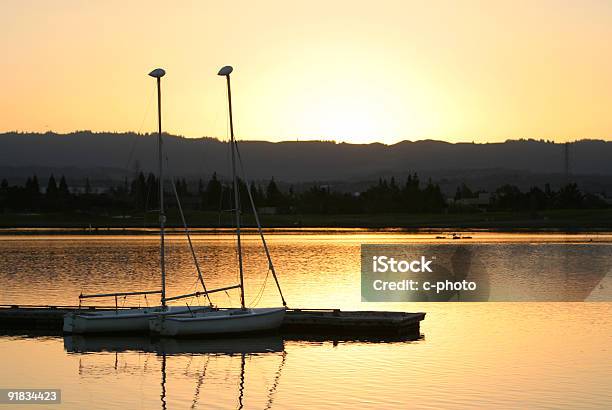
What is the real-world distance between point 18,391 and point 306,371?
40.1 feet

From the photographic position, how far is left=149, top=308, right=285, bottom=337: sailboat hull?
53.7m

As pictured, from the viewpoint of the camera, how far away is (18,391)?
1608 inches

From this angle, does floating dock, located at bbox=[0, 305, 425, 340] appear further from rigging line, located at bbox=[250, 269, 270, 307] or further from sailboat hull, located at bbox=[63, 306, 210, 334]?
rigging line, located at bbox=[250, 269, 270, 307]

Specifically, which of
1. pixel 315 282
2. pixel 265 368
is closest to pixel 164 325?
pixel 265 368

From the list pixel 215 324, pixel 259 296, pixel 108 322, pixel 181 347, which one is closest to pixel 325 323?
pixel 215 324

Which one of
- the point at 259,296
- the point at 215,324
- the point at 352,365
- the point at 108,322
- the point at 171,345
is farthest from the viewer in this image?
the point at 259,296

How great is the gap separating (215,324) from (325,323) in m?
6.00

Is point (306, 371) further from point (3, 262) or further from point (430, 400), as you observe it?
point (3, 262)

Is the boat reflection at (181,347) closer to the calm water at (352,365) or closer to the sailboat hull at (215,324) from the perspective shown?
the calm water at (352,365)

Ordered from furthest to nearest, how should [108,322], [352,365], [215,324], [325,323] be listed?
1. [325,323]
2. [108,322]
3. [215,324]
4. [352,365]

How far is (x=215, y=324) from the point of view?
2120 inches

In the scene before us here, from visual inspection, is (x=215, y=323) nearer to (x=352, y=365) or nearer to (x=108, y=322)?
(x=108, y=322)

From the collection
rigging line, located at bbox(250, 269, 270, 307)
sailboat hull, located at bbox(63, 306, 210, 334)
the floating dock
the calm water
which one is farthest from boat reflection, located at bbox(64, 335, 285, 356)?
rigging line, located at bbox(250, 269, 270, 307)

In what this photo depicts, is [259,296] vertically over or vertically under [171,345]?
over
